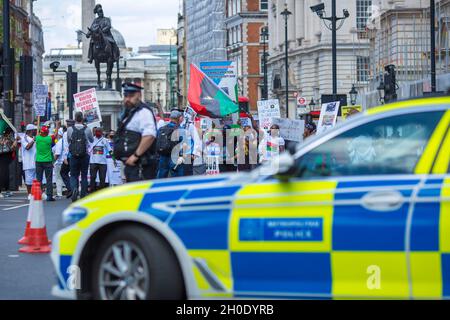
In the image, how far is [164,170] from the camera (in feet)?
64.0

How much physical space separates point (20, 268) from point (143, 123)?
1.91 meters

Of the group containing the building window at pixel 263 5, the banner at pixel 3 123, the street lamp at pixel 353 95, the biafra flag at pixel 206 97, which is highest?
the building window at pixel 263 5

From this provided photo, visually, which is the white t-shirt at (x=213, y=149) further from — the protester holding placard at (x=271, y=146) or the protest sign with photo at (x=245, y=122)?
the protester holding placard at (x=271, y=146)

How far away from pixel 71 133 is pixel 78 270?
51.6ft

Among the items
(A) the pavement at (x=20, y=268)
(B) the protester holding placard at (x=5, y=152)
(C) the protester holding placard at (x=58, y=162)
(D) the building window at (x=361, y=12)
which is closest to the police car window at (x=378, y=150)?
(A) the pavement at (x=20, y=268)

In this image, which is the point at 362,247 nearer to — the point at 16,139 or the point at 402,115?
the point at 402,115

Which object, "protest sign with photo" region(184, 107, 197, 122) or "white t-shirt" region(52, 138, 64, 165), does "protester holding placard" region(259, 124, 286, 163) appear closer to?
"protest sign with photo" region(184, 107, 197, 122)

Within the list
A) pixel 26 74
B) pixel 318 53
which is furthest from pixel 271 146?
pixel 318 53

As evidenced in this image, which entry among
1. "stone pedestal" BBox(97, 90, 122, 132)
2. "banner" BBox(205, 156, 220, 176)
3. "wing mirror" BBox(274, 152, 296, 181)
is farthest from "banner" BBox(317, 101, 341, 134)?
"stone pedestal" BBox(97, 90, 122, 132)

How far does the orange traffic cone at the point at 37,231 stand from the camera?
12.8 meters

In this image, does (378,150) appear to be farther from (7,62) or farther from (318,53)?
(318,53)

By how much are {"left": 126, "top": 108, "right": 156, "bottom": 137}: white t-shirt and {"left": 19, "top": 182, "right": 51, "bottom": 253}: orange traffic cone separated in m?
→ 2.13

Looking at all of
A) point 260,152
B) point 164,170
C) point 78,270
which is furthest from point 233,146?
point 78,270

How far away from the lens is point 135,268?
7.07m
